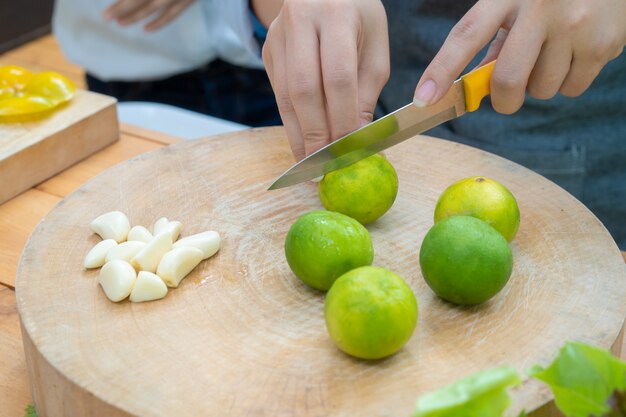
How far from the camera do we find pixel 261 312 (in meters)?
0.97

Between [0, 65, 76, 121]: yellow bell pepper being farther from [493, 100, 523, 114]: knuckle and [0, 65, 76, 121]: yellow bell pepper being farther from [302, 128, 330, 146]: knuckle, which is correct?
[493, 100, 523, 114]: knuckle

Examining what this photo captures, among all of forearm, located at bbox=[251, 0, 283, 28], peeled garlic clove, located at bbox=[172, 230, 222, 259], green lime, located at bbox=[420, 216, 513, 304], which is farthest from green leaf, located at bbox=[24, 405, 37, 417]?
forearm, located at bbox=[251, 0, 283, 28]

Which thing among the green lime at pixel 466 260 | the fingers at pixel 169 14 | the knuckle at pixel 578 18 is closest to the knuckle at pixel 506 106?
the knuckle at pixel 578 18

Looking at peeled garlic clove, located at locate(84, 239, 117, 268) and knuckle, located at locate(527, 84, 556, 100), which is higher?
knuckle, located at locate(527, 84, 556, 100)

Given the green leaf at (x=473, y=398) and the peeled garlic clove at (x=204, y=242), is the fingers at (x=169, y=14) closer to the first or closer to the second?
the peeled garlic clove at (x=204, y=242)

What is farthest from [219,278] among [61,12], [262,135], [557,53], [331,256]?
[61,12]

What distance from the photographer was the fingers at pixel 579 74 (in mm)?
1134

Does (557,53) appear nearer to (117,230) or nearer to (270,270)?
(270,270)

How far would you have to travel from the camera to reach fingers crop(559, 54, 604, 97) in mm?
1134

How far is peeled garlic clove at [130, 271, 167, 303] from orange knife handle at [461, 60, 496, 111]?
1.61ft

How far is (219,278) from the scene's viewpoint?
40.7 inches

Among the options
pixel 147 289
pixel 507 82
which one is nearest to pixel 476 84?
pixel 507 82

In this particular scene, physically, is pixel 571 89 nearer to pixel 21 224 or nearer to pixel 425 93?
pixel 425 93

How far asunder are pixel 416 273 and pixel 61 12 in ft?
4.81
